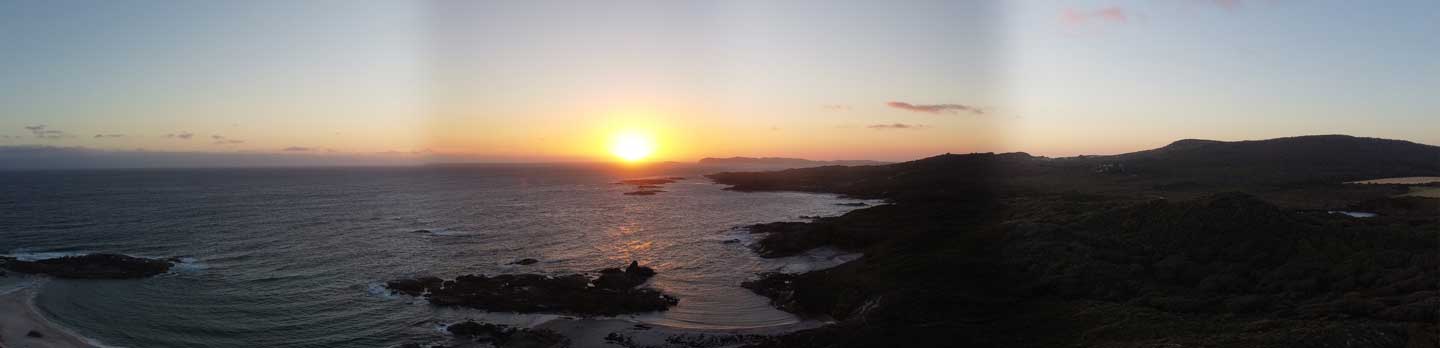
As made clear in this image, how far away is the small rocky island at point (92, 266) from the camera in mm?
48438

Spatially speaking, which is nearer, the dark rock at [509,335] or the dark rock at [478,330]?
the dark rock at [509,335]

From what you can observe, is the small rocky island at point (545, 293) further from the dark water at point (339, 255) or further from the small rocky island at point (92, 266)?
the small rocky island at point (92, 266)

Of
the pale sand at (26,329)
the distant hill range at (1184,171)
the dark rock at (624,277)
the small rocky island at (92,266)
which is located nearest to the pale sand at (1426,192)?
the distant hill range at (1184,171)

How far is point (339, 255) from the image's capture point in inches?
2324

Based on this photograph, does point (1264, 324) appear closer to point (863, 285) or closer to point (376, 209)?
point (863, 285)

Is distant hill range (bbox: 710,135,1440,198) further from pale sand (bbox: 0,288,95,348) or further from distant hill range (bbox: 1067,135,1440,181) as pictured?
pale sand (bbox: 0,288,95,348)

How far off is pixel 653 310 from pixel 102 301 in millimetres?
32786

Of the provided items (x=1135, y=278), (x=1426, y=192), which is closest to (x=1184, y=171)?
(x=1426, y=192)

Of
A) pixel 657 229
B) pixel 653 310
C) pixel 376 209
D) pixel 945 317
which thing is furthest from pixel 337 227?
pixel 945 317

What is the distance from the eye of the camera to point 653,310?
133ft

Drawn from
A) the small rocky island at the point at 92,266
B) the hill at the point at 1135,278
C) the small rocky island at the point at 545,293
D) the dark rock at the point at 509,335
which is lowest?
the dark rock at the point at 509,335

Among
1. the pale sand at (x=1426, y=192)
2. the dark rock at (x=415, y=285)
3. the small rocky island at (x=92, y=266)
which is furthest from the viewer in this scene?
the pale sand at (x=1426, y=192)

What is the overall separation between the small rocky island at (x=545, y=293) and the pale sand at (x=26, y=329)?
1553 cm

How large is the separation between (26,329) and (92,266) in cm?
1806
